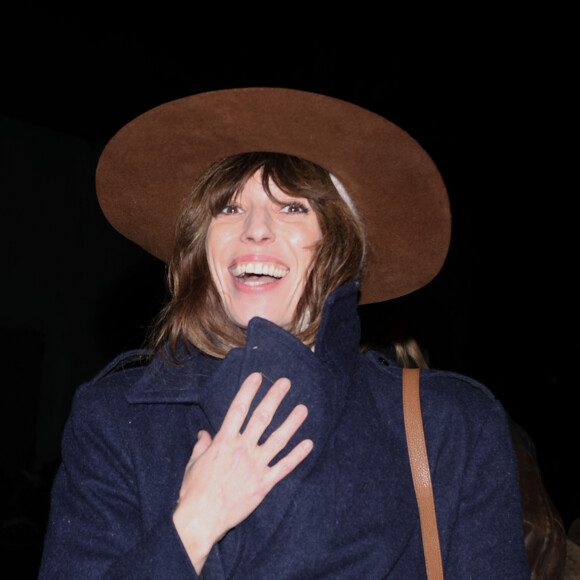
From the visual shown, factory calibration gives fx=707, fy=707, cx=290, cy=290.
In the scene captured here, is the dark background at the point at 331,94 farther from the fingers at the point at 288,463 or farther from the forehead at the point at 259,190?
the fingers at the point at 288,463

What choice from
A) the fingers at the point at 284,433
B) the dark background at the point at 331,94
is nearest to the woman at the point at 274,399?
the fingers at the point at 284,433

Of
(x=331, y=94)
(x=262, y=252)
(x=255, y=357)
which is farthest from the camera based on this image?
(x=331, y=94)

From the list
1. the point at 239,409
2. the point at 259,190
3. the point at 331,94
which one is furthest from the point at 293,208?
the point at 331,94

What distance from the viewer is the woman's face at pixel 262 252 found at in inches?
62.6

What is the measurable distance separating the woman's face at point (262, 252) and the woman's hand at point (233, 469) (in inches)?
8.0

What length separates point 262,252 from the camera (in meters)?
1.59

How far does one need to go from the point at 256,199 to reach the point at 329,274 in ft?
0.80

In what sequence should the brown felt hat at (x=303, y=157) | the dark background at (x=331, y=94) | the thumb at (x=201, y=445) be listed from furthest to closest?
the dark background at (x=331, y=94)
the brown felt hat at (x=303, y=157)
the thumb at (x=201, y=445)

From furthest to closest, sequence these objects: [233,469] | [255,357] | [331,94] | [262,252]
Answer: [331,94], [262,252], [255,357], [233,469]

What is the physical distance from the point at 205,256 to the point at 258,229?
214 mm

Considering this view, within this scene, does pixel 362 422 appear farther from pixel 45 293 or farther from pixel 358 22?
pixel 45 293

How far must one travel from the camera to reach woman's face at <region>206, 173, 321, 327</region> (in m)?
1.59

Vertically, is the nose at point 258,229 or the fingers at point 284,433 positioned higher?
the nose at point 258,229

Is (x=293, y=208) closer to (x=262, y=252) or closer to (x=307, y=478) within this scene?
(x=262, y=252)
